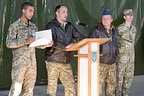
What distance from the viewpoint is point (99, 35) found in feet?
16.2

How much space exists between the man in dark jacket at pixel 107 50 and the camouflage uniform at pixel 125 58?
1.14 ft

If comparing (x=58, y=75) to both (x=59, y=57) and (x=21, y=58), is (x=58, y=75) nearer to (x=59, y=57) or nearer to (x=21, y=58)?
(x=59, y=57)

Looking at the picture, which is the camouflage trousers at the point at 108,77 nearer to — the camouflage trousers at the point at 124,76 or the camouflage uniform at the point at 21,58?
the camouflage trousers at the point at 124,76

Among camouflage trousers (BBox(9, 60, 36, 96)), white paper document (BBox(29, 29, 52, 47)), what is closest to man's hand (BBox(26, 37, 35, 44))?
white paper document (BBox(29, 29, 52, 47))

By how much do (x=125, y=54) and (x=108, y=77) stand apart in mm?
573

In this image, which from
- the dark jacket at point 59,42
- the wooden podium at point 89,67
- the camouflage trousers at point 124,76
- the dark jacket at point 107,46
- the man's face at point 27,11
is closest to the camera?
the wooden podium at point 89,67

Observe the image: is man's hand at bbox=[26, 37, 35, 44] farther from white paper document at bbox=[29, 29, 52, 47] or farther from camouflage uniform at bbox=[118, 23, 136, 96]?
camouflage uniform at bbox=[118, 23, 136, 96]

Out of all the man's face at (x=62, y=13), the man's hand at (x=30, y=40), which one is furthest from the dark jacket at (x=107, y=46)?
the man's hand at (x=30, y=40)

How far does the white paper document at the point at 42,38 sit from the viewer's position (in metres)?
4.09

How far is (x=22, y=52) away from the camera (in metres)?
4.41

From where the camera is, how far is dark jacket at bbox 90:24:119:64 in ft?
16.3

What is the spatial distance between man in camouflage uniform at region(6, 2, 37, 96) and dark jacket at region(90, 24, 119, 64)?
0.92 meters

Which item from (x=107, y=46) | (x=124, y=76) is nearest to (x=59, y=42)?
(x=107, y=46)

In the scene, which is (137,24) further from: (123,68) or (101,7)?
(123,68)
